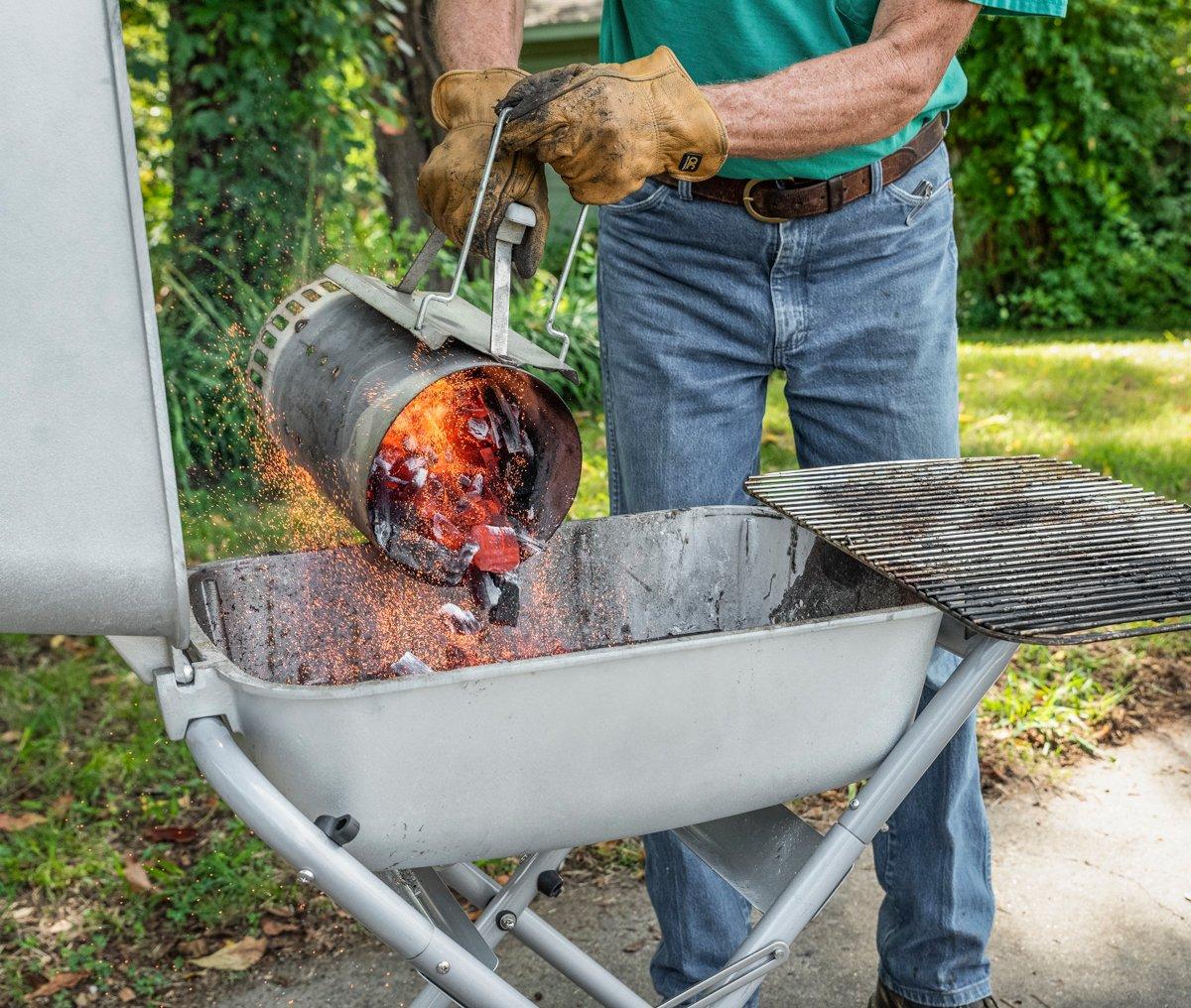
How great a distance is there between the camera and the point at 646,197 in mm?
2039

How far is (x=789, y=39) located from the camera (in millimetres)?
1947

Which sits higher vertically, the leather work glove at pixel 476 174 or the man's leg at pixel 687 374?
the leather work glove at pixel 476 174

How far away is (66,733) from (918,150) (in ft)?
8.49

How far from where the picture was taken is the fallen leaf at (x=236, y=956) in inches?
99.0

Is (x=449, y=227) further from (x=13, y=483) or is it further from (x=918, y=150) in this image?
(x=918, y=150)


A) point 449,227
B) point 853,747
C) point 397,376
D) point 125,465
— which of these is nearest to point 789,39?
point 449,227

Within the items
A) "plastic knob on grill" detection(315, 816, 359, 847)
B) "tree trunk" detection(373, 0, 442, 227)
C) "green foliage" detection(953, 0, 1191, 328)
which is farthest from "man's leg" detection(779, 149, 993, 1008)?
"green foliage" detection(953, 0, 1191, 328)

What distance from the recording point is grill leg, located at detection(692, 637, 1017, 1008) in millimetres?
1445

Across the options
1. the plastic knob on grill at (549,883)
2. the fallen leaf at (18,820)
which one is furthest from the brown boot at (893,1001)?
the fallen leaf at (18,820)

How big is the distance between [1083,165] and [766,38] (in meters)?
8.68

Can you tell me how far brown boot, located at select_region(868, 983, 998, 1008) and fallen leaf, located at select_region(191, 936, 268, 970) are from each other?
47.3 inches

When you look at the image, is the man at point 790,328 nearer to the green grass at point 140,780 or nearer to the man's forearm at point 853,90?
the man's forearm at point 853,90

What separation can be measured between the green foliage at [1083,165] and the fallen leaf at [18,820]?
8.35m

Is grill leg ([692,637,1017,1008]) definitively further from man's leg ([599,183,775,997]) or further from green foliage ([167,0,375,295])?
green foliage ([167,0,375,295])
